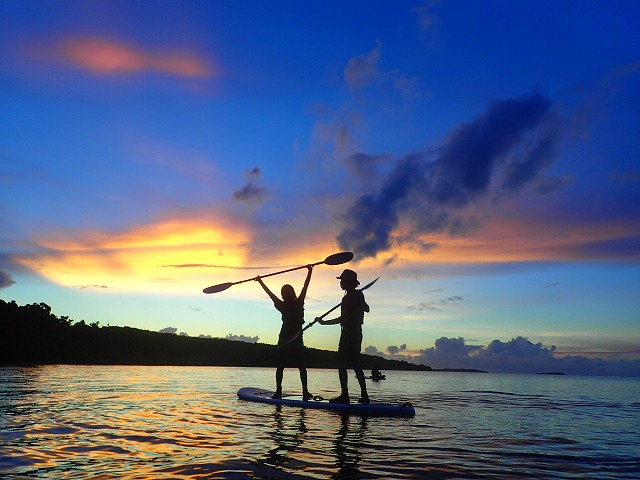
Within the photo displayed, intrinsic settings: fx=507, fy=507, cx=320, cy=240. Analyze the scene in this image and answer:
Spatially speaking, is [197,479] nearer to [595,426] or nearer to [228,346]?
[595,426]

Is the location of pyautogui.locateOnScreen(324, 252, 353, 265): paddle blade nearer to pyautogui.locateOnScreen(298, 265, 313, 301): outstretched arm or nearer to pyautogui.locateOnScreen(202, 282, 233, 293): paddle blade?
pyautogui.locateOnScreen(298, 265, 313, 301): outstretched arm

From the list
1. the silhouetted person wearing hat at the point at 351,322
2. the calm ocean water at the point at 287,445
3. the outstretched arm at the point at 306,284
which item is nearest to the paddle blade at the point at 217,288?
the outstretched arm at the point at 306,284

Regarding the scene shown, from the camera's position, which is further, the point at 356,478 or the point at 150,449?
the point at 150,449

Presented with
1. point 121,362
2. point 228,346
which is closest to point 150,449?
point 121,362

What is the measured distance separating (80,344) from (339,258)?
96.3 meters

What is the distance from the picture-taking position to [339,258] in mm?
17422

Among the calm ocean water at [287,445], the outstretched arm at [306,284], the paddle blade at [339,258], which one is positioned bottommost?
the calm ocean water at [287,445]

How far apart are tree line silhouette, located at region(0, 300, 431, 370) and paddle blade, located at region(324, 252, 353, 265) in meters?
35.6

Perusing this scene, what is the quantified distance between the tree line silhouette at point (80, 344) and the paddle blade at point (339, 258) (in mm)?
35634

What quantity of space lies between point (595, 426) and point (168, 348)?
13186 cm

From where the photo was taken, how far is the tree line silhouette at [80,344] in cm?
8194

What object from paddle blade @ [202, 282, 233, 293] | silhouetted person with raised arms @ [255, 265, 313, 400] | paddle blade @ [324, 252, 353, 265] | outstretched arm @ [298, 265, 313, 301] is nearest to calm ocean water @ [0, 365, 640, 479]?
silhouetted person with raised arms @ [255, 265, 313, 400]

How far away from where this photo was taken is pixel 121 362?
356 ft

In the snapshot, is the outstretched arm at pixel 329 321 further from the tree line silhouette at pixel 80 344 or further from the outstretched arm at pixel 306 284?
the tree line silhouette at pixel 80 344
